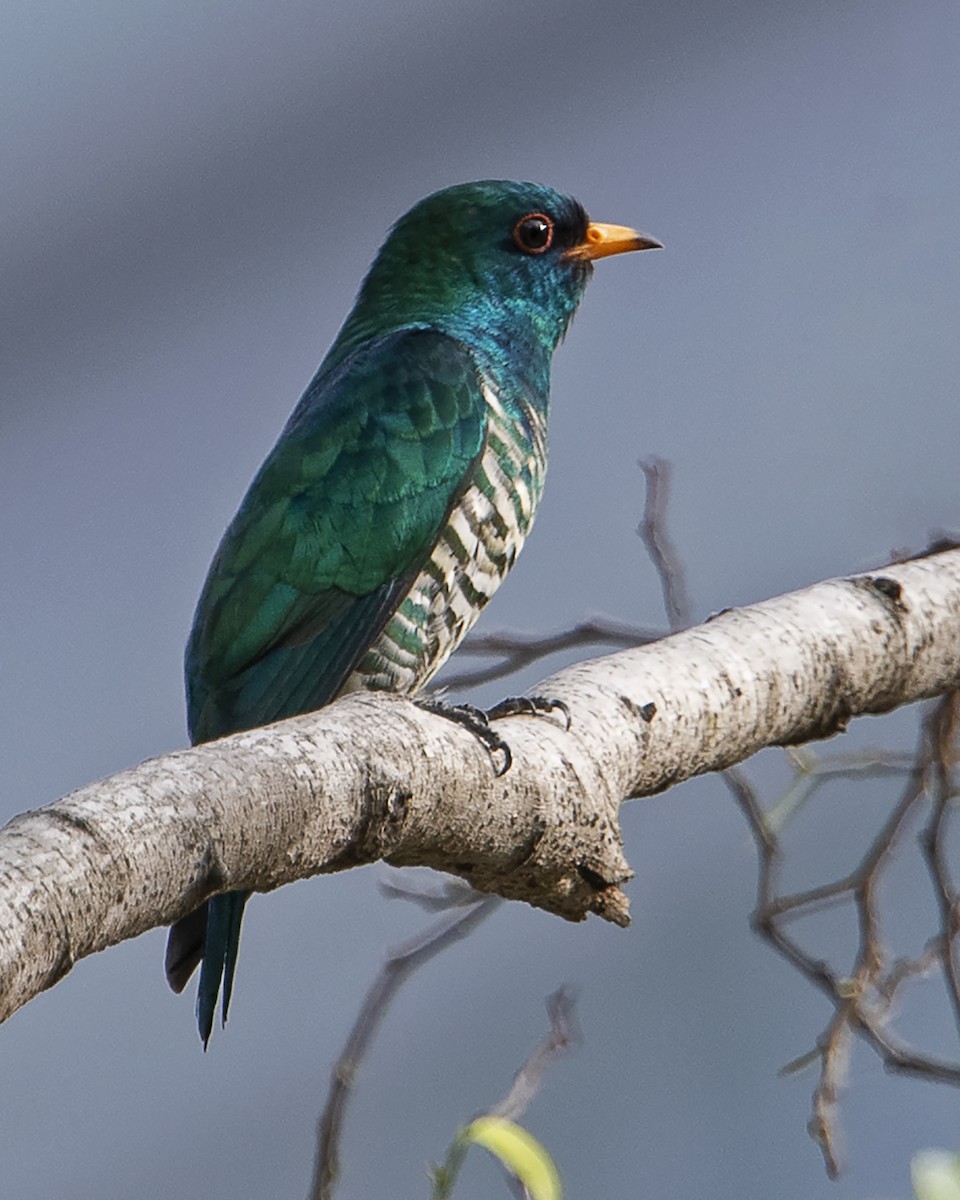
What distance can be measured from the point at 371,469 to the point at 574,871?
141 centimetres

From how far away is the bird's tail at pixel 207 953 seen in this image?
10.6 feet

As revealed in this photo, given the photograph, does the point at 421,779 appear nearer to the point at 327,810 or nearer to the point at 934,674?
the point at 327,810

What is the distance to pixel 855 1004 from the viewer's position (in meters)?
3.15

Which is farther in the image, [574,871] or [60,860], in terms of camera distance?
[574,871]

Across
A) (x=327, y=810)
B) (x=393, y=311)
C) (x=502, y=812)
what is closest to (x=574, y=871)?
(x=502, y=812)

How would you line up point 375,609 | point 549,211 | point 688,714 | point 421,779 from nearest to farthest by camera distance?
point 421,779
point 688,714
point 375,609
point 549,211

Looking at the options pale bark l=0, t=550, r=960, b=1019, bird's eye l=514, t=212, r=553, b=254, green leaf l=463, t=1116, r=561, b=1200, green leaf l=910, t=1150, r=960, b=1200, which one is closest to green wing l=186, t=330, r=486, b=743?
bird's eye l=514, t=212, r=553, b=254

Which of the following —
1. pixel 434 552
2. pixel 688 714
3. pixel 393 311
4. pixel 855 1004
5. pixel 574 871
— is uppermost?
pixel 393 311

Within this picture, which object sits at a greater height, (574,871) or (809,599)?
(809,599)

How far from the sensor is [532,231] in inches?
172

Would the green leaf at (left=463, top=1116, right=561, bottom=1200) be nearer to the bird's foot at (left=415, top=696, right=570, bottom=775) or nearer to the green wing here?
the bird's foot at (left=415, top=696, right=570, bottom=775)

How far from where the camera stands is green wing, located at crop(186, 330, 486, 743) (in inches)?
138

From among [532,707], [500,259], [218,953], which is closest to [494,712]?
[532,707]

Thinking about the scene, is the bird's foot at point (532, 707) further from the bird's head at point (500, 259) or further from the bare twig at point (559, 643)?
the bird's head at point (500, 259)
